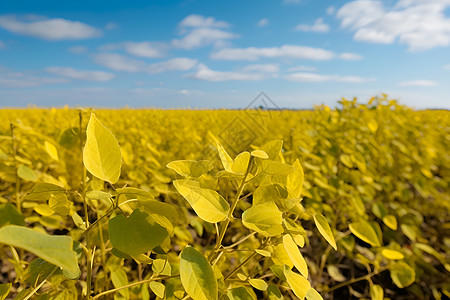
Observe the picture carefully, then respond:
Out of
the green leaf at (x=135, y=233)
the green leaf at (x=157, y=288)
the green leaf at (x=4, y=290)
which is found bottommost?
the green leaf at (x=157, y=288)

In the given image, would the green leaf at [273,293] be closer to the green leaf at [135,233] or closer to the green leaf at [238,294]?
the green leaf at [238,294]

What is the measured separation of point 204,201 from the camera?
47 centimetres

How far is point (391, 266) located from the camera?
4.60 feet

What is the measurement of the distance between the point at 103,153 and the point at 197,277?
0.22m

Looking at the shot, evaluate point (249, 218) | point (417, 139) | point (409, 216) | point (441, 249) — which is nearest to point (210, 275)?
point (249, 218)

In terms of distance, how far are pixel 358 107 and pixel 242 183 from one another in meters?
3.31

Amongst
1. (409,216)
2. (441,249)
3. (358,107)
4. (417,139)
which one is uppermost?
(358,107)

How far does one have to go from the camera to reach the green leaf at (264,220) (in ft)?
1.54

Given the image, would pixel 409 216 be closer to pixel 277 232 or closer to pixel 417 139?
pixel 417 139

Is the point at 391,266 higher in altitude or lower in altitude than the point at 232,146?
lower

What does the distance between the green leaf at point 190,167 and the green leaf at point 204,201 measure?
1.4 inches

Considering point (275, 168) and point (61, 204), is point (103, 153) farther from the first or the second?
point (275, 168)

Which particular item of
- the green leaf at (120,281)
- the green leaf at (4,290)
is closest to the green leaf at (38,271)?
the green leaf at (4,290)

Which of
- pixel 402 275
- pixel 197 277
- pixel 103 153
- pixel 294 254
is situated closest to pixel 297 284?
pixel 294 254
